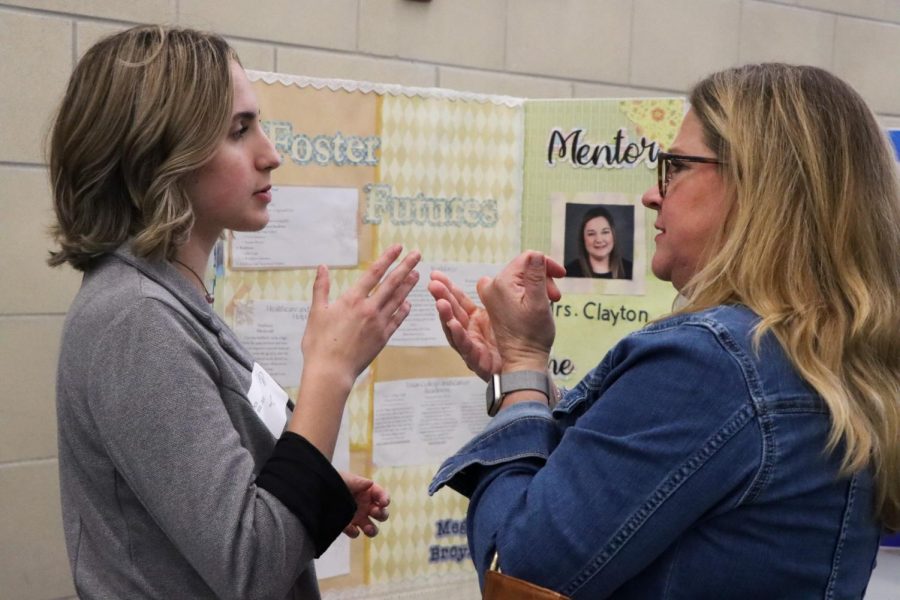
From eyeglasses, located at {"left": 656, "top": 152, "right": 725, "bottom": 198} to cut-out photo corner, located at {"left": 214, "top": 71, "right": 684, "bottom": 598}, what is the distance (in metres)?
1.14

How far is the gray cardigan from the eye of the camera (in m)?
1.12

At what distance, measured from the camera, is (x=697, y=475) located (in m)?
1.00

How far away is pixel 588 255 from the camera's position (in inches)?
97.6

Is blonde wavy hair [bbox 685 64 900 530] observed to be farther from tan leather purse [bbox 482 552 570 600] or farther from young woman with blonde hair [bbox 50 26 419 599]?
young woman with blonde hair [bbox 50 26 419 599]

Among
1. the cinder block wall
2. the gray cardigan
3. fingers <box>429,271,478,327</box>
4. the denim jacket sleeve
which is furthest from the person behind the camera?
the cinder block wall

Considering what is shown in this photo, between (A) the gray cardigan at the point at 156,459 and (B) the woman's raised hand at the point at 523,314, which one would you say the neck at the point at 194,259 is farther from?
(B) the woman's raised hand at the point at 523,314

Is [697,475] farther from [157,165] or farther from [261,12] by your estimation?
[261,12]

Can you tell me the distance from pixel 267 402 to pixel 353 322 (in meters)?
0.17

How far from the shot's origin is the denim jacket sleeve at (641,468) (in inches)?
39.6

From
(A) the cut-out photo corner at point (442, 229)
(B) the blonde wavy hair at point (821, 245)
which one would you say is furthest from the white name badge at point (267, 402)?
(A) the cut-out photo corner at point (442, 229)

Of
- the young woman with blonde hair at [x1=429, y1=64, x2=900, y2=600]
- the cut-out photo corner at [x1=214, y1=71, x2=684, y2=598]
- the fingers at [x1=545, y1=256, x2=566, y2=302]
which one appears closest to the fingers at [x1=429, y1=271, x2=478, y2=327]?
the fingers at [x1=545, y1=256, x2=566, y2=302]

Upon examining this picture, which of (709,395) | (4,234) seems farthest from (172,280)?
(4,234)

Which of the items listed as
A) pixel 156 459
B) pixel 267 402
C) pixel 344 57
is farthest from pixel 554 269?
pixel 344 57

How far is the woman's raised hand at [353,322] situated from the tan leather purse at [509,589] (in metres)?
0.33
